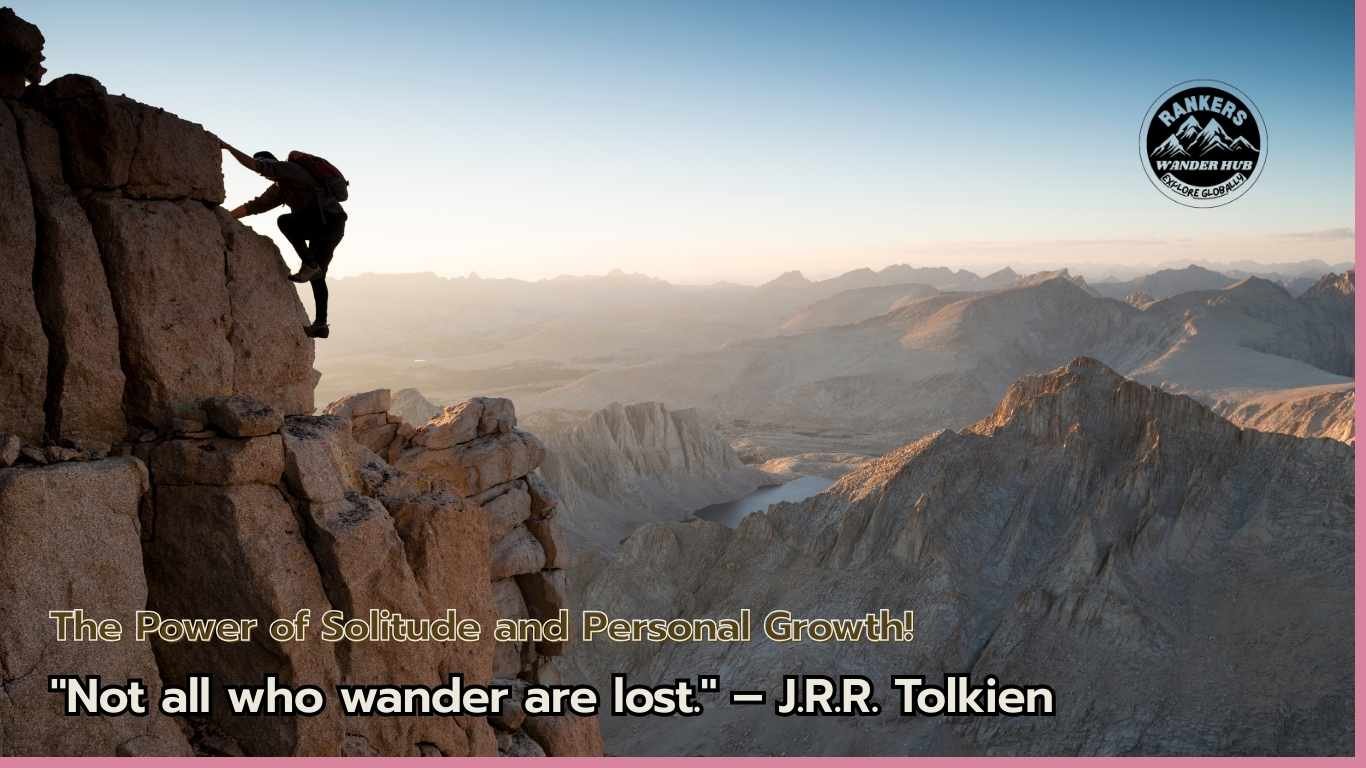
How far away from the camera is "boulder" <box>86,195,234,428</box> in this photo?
7.85 m

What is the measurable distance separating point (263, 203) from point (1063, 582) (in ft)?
58.9

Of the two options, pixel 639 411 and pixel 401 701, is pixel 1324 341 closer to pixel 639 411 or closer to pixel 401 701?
pixel 639 411

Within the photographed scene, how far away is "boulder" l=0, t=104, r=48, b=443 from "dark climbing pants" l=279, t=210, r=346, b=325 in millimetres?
2264

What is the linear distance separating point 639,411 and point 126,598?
44347 mm

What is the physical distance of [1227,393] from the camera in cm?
5538

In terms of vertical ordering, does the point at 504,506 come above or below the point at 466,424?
below

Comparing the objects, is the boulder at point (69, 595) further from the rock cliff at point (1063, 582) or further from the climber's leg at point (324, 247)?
the rock cliff at point (1063, 582)

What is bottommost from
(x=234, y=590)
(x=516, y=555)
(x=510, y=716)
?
→ (x=510, y=716)

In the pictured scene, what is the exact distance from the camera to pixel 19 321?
7246mm

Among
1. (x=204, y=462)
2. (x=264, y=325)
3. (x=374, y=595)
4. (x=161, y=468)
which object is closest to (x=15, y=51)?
(x=264, y=325)

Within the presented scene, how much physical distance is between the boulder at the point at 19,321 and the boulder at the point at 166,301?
557 millimetres

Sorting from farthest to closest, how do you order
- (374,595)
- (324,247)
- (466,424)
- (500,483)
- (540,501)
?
(540,501) < (500,483) < (466,424) < (324,247) < (374,595)

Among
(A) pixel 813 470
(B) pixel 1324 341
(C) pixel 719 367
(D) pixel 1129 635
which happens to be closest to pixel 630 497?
(A) pixel 813 470

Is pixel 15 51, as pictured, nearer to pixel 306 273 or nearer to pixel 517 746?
pixel 306 273
